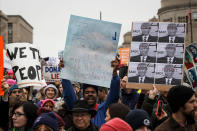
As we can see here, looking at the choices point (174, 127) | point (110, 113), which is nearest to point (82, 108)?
point (110, 113)

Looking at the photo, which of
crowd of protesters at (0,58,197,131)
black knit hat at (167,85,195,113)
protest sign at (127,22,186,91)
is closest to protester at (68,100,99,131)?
crowd of protesters at (0,58,197,131)

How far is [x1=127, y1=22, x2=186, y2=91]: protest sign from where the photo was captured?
223 inches

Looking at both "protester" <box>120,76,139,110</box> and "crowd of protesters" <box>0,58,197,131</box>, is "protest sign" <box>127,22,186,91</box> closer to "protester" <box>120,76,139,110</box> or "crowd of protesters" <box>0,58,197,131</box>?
"crowd of protesters" <box>0,58,197,131</box>

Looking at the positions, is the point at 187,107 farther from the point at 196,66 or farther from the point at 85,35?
the point at 196,66

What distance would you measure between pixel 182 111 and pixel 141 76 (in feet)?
5.74

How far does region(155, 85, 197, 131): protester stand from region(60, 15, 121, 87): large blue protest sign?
4.54 ft

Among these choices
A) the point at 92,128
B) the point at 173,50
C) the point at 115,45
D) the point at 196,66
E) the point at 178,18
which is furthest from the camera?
the point at 178,18

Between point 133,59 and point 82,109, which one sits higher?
point 133,59

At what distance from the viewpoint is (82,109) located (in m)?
4.65

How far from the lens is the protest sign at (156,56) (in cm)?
568

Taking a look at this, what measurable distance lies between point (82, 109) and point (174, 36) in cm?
219

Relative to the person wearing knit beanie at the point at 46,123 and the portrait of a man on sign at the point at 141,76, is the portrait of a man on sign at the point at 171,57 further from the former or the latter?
the person wearing knit beanie at the point at 46,123

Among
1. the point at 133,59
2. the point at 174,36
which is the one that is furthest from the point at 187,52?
the point at 133,59

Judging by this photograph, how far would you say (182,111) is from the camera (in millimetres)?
4062
